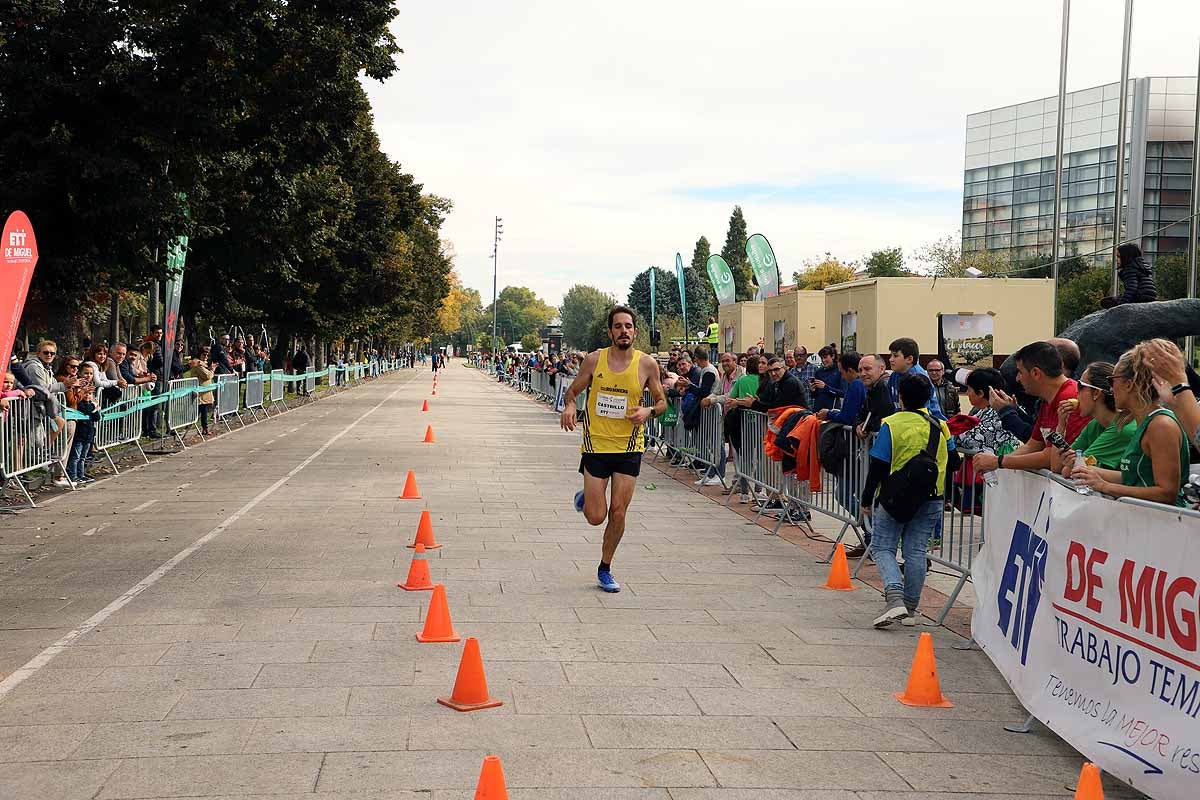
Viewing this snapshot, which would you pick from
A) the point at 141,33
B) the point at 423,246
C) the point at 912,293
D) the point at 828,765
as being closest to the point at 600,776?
the point at 828,765

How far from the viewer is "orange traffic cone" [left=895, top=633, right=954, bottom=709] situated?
619cm

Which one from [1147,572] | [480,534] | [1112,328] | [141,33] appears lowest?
[480,534]

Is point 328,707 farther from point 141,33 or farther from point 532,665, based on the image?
point 141,33

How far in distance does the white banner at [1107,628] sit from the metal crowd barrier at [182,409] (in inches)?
703

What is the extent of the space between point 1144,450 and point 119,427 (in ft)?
52.3

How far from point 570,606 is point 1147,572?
4253mm

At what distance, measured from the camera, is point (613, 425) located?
29.4ft

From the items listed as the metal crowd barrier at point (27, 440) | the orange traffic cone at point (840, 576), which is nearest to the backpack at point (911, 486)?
the orange traffic cone at point (840, 576)

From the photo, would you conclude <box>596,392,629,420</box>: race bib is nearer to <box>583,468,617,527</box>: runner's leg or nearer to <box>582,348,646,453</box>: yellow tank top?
<box>582,348,646,453</box>: yellow tank top

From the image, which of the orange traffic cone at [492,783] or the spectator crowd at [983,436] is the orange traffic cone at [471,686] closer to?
the orange traffic cone at [492,783]

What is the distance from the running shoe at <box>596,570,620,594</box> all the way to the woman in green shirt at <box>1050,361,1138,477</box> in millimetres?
3422

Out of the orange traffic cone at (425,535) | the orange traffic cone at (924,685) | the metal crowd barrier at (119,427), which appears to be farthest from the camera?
the metal crowd barrier at (119,427)

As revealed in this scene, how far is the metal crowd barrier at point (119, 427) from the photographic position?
17.4 meters

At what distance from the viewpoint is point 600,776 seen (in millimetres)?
4934
